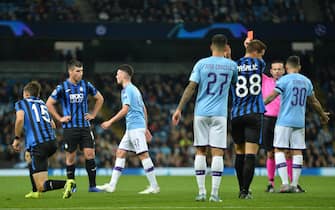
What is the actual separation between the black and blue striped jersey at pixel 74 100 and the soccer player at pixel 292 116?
3.33 meters

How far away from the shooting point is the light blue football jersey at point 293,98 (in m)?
12.9

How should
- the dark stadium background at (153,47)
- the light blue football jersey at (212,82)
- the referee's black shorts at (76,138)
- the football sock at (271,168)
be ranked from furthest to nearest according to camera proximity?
the dark stadium background at (153,47) → the football sock at (271,168) → the referee's black shorts at (76,138) → the light blue football jersey at (212,82)

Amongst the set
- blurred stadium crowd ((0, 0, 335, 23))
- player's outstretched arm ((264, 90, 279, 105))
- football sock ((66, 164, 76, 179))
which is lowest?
football sock ((66, 164, 76, 179))

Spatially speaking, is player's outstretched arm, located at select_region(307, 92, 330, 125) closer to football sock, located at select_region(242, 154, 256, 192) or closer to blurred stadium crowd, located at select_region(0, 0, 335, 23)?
football sock, located at select_region(242, 154, 256, 192)

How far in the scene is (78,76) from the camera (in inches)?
516

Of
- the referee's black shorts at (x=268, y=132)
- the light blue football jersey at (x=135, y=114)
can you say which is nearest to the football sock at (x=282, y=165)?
the referee's black shorts at (x=268, y=132)

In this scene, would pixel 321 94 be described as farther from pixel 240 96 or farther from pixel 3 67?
pixel 240 96

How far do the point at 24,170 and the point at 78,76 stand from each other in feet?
36.6

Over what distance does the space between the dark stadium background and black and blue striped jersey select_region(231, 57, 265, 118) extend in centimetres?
1453

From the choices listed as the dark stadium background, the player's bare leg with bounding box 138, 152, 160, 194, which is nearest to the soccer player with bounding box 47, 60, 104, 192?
the player's bare leg with bounding box 138, 152, 160, 194

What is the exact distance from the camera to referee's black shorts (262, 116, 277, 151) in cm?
1395

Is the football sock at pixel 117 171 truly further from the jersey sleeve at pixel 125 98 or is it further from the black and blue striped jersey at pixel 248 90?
the black and blue striped jersey at pixel 248 90

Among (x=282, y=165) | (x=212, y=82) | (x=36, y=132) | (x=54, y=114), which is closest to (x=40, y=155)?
(x=36, y=132)

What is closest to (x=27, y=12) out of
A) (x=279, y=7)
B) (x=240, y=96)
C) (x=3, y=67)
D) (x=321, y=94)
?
(x=3, y=67)
